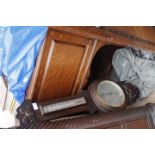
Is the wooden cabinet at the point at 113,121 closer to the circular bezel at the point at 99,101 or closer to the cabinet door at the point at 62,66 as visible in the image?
the circular bezel at the point at 99,101

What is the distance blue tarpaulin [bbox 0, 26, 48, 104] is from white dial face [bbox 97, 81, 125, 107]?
0.65m

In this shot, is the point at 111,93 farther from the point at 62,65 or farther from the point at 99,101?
the point at 62,65

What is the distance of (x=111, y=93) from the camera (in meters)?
1.94

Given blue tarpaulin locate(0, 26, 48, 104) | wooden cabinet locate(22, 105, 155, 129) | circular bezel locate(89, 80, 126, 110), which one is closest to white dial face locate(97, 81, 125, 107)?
circular bezel locate(89, 80, 126, 110)

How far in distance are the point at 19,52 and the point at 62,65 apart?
1.04ft

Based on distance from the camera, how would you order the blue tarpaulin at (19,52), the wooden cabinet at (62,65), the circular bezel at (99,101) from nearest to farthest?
the blue tarpaulin at (19,52)
the wooden cabinet at (62,65)
the circular bezel at (99,101)

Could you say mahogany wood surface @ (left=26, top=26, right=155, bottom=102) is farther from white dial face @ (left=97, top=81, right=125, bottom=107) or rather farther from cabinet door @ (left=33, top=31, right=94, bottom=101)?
white dial face @ (left=97, top=81, right=125, bottom=107)

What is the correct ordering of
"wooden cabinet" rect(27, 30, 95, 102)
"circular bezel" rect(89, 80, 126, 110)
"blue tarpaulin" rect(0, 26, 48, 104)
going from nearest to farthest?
"blue tarpaulin" rect(0, 26, 48, 104)
"wooden cabinet" rect(27, 30, 95, 102)
"circular bezel" rect(89, 80, 126, 110)

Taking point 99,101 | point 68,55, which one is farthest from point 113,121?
point 68,55

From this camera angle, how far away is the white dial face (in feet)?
6.15

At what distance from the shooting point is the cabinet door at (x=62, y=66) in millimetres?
1465

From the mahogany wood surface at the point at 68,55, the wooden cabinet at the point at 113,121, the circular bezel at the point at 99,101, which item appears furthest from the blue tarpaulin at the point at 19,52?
the circular bezel at the point at 99,101
